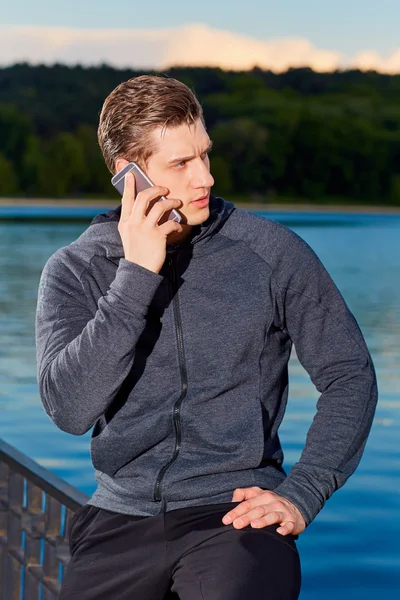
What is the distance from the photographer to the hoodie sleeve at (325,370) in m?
2.15

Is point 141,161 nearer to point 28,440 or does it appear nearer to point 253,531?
point 253,531

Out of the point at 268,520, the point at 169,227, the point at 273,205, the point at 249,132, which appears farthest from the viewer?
the point at 249,132

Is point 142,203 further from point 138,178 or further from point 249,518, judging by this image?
point 249,518

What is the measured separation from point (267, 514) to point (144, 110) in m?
0.80

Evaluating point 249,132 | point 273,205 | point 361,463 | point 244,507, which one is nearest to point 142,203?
point 244,507

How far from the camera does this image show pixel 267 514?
203 cm

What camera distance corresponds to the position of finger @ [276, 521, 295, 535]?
203cm

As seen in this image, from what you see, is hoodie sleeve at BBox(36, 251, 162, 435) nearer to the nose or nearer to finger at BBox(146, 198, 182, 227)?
finger at BBox(146, 198, 182, 227)

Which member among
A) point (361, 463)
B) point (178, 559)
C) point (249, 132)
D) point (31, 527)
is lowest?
point (249, 132)

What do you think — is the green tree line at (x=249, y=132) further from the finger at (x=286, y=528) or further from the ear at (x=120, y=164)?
the finger at (x=286, y=528)

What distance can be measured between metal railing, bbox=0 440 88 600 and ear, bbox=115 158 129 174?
75cm

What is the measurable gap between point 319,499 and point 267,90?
109 metres

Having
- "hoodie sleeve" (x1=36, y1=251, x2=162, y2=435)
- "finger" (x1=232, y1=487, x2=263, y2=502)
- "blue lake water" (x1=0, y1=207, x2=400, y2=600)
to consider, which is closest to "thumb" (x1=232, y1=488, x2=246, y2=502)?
"finger" (x1=232, y1=487, x2=263, y2=502)

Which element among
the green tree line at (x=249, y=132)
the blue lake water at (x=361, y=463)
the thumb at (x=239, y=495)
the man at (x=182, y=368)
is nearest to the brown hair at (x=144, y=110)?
the man at (x=182, y=368)
